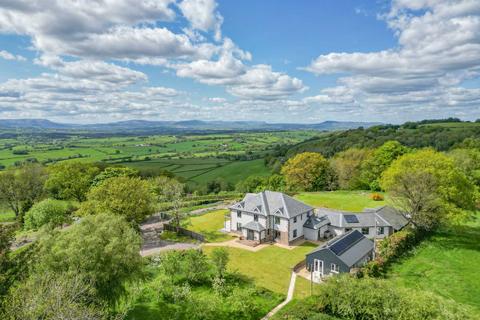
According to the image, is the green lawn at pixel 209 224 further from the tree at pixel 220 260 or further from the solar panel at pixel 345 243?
the solar panel at pixel 345 243

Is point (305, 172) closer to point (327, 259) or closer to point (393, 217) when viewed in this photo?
point (393, 217)

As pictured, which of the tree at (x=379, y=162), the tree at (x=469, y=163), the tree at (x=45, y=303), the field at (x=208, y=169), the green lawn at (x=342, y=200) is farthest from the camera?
the field at (x=208, y=169)

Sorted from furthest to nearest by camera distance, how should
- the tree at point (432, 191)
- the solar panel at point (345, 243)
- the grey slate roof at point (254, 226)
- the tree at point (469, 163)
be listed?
the tree at point (469, 163)
the grey slate roof at point (254, 226)
the tree at point (432, 191)
the solar panel at point (345, 243)

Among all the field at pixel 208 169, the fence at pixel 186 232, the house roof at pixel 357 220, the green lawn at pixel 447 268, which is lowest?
the field at pixel 208 169

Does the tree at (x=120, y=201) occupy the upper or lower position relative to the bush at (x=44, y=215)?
upper

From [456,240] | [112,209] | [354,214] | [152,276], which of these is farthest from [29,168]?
[456,240]

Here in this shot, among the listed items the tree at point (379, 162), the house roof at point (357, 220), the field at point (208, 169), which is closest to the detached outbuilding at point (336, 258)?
the house roof at point (357, 220)
